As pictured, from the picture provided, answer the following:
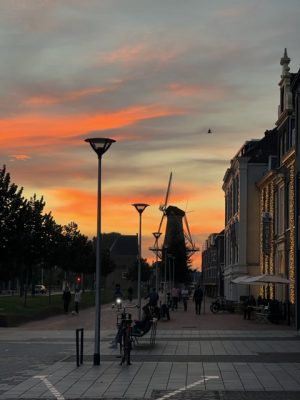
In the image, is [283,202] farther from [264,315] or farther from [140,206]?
[140,206]

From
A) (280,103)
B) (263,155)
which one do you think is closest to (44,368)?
(280,103)

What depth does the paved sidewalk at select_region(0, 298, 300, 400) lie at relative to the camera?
39.6 feet

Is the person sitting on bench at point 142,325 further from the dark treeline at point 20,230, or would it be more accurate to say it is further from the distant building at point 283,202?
the dark treeline at point 20,230

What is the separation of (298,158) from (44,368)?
2039 centimetres

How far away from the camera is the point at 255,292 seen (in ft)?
187

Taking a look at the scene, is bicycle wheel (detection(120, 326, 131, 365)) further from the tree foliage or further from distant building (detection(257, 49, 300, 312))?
the tree foliage

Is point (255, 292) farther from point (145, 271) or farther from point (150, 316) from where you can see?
point (145, 271)

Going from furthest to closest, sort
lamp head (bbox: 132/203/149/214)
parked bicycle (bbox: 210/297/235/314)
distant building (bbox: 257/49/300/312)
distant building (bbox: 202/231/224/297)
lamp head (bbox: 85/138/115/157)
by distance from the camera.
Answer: distant building (bbox: 202/231/224/297) → parked bicycle (bbox: 210/297/235/314) → distant building (bbox: 257/49/300/312) → lamp head (bbox: 132/203/149/214) → lamp head (bbox: 85/138/115/157)

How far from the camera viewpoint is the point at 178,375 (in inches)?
564

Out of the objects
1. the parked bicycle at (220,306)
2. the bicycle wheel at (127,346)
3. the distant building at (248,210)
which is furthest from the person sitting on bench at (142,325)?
the distant building at (248,210)

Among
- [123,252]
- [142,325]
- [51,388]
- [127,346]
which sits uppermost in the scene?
[123,252]

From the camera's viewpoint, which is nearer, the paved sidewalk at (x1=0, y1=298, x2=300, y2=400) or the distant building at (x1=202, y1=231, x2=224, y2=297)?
the paved sidewalk at (x1=0, y1=298, x2=300, y2=400)

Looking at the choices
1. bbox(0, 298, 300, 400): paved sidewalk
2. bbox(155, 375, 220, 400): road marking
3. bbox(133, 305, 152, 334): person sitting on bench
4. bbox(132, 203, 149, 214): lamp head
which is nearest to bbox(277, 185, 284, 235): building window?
bbox(132, 203, 149, 214): lamp head

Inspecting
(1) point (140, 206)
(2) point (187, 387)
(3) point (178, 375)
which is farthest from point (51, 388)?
(1) point (140, 206)
